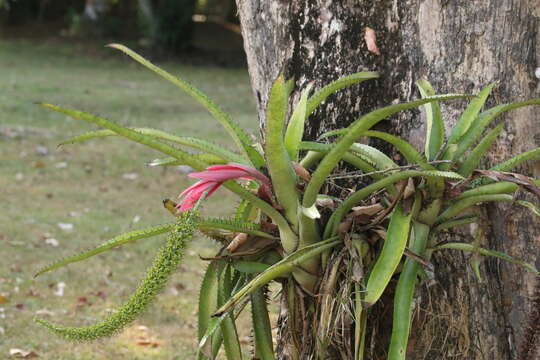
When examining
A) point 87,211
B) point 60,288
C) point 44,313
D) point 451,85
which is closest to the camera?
point 451,85

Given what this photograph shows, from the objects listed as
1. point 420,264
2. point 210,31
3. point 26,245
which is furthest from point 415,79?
point 210,31

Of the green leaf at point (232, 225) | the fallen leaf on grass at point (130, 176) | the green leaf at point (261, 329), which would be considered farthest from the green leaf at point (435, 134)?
the fallen leaf on grass at point (130, 176)

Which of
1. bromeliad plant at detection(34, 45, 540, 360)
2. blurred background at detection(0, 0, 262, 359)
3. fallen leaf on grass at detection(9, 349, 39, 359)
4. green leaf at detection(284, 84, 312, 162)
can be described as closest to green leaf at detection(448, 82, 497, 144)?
bromeliad plant at detection(34, 45, 540, 360)

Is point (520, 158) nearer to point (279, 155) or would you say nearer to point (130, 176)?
point (279, 155)

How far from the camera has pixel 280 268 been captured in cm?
195

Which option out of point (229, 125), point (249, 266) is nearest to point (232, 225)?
point (249, 266)

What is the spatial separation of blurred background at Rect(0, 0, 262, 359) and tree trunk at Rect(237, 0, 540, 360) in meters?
0.85

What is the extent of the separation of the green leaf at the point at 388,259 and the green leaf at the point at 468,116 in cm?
29

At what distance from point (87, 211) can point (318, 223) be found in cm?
438

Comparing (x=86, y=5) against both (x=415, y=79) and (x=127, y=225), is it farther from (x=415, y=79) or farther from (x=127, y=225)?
(x=415, y=79)

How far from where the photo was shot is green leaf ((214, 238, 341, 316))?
1898 millimetres

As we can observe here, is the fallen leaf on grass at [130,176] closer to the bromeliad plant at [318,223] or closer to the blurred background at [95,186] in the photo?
the blurred background at [95,186]

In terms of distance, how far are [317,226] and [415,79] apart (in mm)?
571

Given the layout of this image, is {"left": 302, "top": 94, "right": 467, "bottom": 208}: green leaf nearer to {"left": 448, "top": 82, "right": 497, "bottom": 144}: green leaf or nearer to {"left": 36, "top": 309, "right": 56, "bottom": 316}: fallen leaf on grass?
{"left": 448, "top": 82, "right": 497, "bottom": 144}: green leaf
